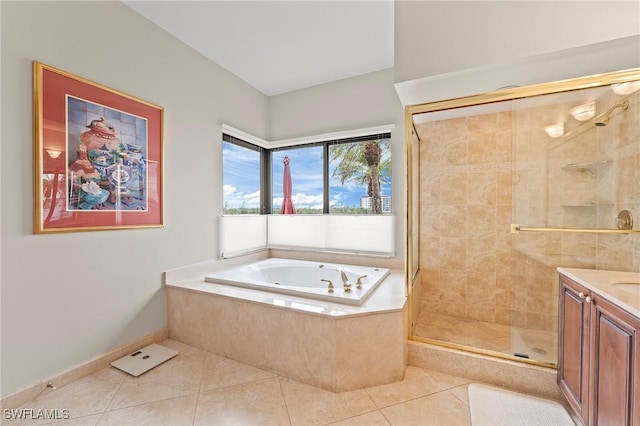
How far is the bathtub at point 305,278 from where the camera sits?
194cm

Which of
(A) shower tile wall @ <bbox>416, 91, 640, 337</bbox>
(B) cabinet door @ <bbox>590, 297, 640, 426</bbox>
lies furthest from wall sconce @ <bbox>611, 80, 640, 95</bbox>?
(B) cabinet door @ <bbox>590, 297, 640, 426</bbox>

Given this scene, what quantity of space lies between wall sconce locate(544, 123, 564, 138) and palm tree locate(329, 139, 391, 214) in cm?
135

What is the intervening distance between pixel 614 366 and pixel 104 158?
3.06m

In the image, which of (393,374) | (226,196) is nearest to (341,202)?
(226,196)

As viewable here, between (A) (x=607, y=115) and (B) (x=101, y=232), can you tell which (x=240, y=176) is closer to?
(B) (x=101, y=232)

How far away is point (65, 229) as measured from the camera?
168 cm

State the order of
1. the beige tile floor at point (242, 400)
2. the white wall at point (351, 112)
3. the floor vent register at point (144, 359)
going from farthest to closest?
the white wall at point (351, 112) → the floor vent register at point (144, 359) → the beige tile floor at point (242, 400)

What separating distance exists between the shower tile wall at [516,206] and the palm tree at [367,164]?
43cm

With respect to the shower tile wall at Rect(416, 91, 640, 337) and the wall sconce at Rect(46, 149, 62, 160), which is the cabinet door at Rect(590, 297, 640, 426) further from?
the wall sconce at Rect(46, 149, 62, 160)

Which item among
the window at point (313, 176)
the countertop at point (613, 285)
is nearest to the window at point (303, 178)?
the window at point (313, 176)

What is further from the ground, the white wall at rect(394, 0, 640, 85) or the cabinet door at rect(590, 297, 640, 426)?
the white wall at rect(394, 0, 640, 85)

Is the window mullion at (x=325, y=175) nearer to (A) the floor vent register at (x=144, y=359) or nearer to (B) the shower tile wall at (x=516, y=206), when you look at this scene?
(B) the shower tile wall at (x=516, y=206)

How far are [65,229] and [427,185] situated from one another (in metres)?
3.01

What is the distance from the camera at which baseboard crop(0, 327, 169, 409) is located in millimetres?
1481
